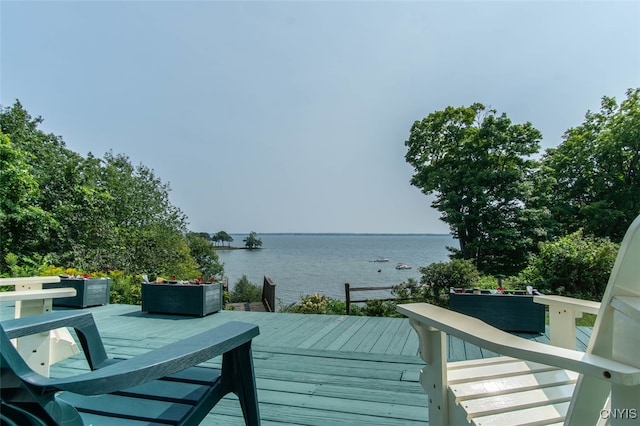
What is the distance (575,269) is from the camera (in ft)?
19.5

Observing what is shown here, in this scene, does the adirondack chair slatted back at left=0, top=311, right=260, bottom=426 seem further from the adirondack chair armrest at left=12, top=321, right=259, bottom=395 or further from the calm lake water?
the calm lake water

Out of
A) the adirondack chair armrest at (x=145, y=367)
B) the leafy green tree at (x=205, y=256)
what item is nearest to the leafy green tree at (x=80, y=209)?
the leafy green tree at (x=205, y=256)

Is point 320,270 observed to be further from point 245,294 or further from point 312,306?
point 312,306

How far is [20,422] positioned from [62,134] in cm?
1292

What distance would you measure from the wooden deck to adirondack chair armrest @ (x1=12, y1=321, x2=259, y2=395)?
1.03 m

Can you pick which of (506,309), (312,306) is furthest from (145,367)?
(312,306)

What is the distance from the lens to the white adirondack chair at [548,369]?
70 cm

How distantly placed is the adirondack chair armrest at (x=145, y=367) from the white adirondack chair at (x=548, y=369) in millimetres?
663

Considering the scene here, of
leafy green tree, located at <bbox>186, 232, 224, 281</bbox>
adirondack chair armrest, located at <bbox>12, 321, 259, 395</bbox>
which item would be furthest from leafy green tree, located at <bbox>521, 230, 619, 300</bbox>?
leafy green tree, located at <bbox>186, 232, 224, 281</bbox>

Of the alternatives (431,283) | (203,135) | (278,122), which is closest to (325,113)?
(278,122)

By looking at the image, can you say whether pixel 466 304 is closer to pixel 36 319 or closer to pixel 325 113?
pixel 36 319

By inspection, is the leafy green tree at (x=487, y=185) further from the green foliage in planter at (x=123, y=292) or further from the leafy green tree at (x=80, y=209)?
the green foliage in planter at (x=123, y=292)

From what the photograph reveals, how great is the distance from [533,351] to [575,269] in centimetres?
660

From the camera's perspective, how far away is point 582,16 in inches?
161
